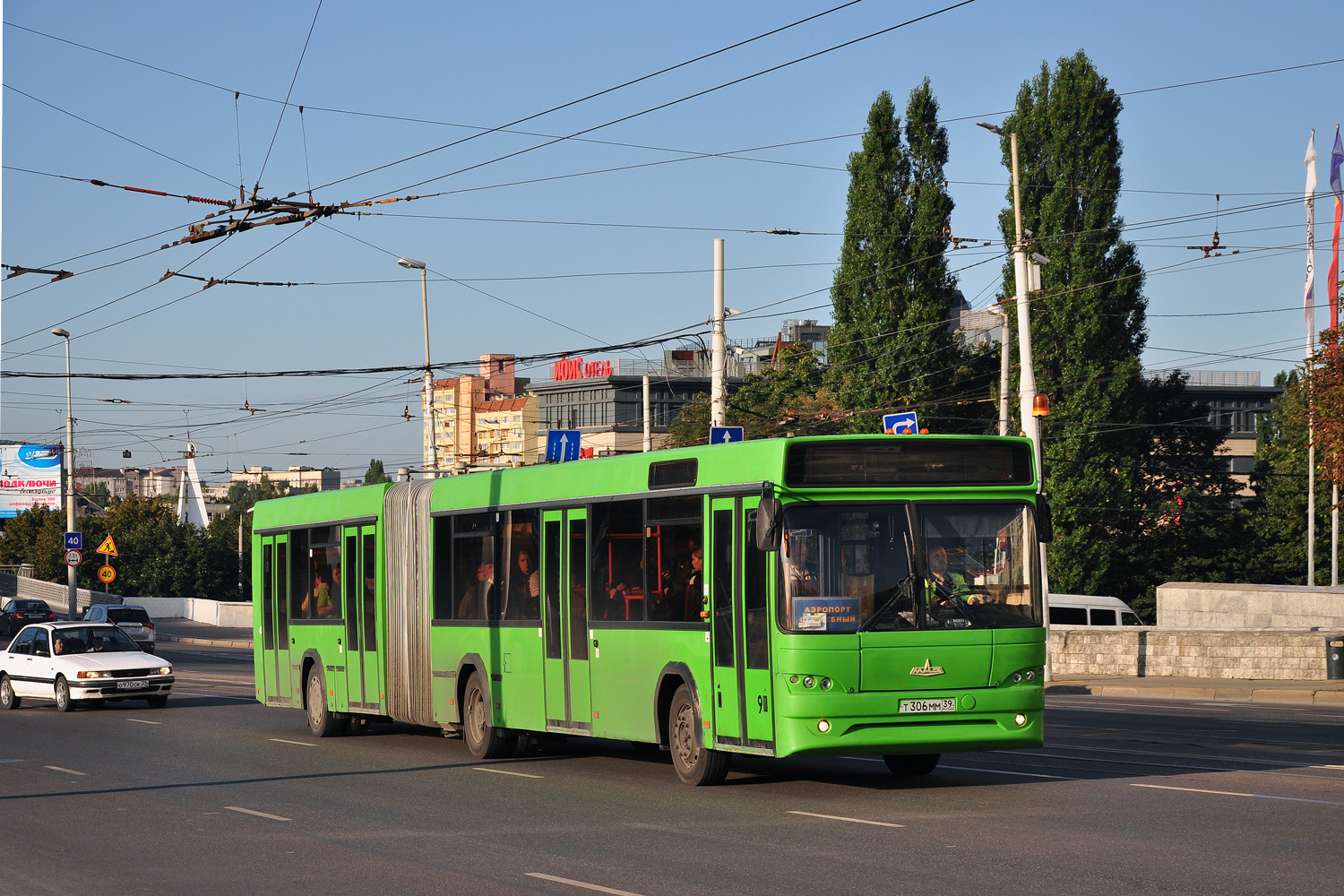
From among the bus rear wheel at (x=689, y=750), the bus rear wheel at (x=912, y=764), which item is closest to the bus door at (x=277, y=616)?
the bus rear wheel at (x=689, y=750)

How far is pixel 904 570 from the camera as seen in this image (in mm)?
12492

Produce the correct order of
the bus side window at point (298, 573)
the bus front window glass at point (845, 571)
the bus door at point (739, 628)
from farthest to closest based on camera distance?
1. the bus side window at point (298, 573)
2. the bus door at point (739, 628)
3. the bus front window glass at point (845, 571)

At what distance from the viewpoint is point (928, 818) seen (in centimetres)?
1126

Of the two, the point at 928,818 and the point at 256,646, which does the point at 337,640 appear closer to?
the point at 256,646

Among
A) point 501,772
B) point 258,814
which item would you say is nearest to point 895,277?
point 501,772

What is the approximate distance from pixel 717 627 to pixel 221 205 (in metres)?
11.1

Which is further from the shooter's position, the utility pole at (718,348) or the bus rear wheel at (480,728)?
the utility pole at (718,348)

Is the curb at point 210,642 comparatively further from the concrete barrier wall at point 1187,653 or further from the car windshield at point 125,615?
the concrete barrier wall at point 1187,653

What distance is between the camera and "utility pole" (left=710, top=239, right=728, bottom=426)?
3152 cm

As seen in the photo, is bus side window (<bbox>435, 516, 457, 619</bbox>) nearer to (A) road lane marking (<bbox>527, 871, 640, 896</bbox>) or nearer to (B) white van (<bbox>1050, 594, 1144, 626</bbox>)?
(A) road lane marking (<bbox>527, 871, 640, 896</bbox>)

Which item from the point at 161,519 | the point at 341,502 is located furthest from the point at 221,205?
the point at 161,519

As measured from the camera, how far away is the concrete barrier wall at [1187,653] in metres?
29.9

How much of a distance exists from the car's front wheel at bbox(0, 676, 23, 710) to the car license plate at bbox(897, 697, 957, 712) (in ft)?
66.4

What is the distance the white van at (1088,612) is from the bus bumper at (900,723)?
28740 mm
